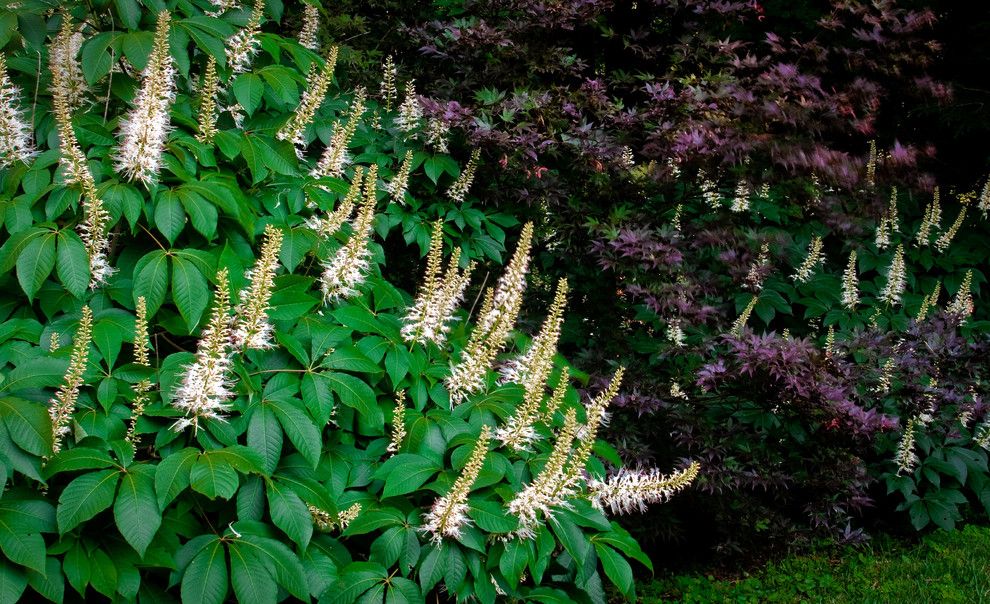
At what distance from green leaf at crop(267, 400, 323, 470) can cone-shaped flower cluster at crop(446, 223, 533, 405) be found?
762 millimetres

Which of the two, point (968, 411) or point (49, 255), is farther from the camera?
point (968, 411)

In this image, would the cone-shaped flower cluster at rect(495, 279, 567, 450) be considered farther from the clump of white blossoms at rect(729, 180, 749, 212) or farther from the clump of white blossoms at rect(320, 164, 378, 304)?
the clump of white blossoms at rect(729, 180, 749, 212)

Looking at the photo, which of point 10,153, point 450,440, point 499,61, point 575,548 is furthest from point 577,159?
point 10,153

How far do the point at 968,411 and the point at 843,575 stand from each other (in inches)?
53.9

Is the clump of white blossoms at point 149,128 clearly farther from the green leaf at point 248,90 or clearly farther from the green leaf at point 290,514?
the green leaf at point 290,514

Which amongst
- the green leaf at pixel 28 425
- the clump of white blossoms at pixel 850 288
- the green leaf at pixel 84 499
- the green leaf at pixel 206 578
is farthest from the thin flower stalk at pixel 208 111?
the clump of white blossoms at pixel 850 288

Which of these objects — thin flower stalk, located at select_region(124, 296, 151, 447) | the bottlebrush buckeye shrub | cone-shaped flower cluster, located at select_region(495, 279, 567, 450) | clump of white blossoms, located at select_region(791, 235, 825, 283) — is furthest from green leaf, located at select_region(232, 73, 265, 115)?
clump of white blossoms, located at select_region(791, 235, 825, 283)

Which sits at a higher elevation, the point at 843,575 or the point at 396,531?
the point at 396,531

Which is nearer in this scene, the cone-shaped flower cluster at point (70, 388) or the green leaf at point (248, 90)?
the cone-shaped flower cluster at point (70, 388)

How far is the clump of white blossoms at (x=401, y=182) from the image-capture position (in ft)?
13.9

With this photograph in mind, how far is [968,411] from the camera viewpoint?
17.1 feet

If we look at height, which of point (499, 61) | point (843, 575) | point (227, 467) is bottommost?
point (843, 575)

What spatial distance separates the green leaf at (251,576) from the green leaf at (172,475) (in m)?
0.25

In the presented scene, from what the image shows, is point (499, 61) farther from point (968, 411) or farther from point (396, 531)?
point (968, 411)
